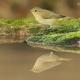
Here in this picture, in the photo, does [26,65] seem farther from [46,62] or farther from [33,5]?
[33,5]

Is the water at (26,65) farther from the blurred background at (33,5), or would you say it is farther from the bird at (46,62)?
the blurred background at (33,5)

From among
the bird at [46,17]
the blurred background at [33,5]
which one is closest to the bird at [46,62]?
the bird at [46,17]

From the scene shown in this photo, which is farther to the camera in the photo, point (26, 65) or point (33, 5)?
point (33, 5)

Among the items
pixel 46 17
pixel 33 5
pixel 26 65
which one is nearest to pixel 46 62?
pixel 26 65

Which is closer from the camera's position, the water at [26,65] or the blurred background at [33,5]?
the water at [26,65]

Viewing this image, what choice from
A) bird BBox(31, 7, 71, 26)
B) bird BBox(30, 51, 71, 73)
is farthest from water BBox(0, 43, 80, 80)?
bird BBox(31, 7, 71, 26)

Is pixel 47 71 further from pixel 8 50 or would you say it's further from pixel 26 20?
pixel 26 20
